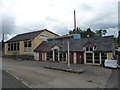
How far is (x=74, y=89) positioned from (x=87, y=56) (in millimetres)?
14744

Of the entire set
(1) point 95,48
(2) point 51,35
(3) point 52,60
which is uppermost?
(2) point 51,35

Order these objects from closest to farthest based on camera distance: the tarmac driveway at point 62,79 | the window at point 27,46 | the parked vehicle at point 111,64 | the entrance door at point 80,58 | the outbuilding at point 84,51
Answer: the tarmac driveway at point 62,79 < the parked vehicle at point 111,64 < the outbuilding at point 84,51 < the entrance door at point 80,58 < the window at point 27,46

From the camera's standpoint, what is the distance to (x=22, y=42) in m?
34.2

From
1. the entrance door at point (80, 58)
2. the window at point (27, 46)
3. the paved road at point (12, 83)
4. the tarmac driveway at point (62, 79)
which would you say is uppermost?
the window at point (27, 46)

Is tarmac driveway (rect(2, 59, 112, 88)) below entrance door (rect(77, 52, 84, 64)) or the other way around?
below

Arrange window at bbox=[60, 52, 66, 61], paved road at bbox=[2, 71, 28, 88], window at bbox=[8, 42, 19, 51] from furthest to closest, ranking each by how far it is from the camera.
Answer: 1. window at bbox=[8, 42, 19, 51]
2. window at bbox=[60, 52, 66, 61]
3. paved road at bbox=[2, 71, 28, 88]

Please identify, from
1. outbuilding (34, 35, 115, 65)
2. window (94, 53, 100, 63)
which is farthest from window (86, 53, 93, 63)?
window (94, 53, 100, 63)

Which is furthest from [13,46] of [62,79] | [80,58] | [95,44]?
[62,79]

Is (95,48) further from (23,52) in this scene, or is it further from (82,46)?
A: (23,52)

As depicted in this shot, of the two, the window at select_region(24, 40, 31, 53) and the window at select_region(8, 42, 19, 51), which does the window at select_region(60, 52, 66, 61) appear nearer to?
the window at select_region(24, 40, 31, 53)

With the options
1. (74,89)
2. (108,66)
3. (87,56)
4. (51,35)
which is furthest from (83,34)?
(74,89)

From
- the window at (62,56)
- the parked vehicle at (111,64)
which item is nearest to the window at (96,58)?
the parked vehicle at (111,64)

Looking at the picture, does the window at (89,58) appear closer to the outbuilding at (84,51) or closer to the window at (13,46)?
the outbuilding at (84,51)

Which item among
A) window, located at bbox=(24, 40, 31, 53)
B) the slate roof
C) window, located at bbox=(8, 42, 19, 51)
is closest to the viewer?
the slate roof
